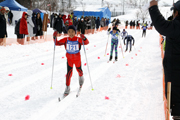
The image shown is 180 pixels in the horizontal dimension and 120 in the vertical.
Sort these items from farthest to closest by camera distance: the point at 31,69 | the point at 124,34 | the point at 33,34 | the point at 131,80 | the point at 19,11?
the point at 19,11, the point at 33,34, the point at 124,34, the point at 31,69, the point at 131,80

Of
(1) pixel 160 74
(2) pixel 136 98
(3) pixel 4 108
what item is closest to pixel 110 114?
(2) pixel 136 98

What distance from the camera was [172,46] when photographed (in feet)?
7.27

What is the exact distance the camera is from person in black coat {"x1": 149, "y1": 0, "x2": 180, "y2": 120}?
210cm

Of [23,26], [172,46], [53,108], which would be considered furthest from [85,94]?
[23,26]

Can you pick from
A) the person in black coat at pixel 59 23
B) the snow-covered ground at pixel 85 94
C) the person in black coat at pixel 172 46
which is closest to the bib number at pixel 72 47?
the snow-covered ground at pixel 85 94

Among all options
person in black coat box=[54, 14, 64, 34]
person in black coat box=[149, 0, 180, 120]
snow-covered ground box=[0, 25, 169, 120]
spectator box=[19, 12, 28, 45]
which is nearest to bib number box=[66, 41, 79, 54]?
snow-covered ground box=[0, 25, 169, 120]

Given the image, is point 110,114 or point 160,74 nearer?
point 110,114

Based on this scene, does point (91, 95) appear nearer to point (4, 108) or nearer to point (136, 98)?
point (136, 98)

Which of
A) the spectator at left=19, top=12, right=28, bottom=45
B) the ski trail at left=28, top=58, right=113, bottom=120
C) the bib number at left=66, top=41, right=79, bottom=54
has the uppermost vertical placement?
the spectator at left=19, top=12, right=28, bottom=45

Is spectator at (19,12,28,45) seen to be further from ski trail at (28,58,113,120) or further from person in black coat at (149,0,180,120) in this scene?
person in black coat at (149,0,180,120)

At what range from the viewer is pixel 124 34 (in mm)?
13188

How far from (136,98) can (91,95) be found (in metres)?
1.17

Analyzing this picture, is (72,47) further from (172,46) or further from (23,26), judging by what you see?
(23,26)

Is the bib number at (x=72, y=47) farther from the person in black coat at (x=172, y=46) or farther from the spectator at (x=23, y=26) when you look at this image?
the spectator at (x=23, y=26)
